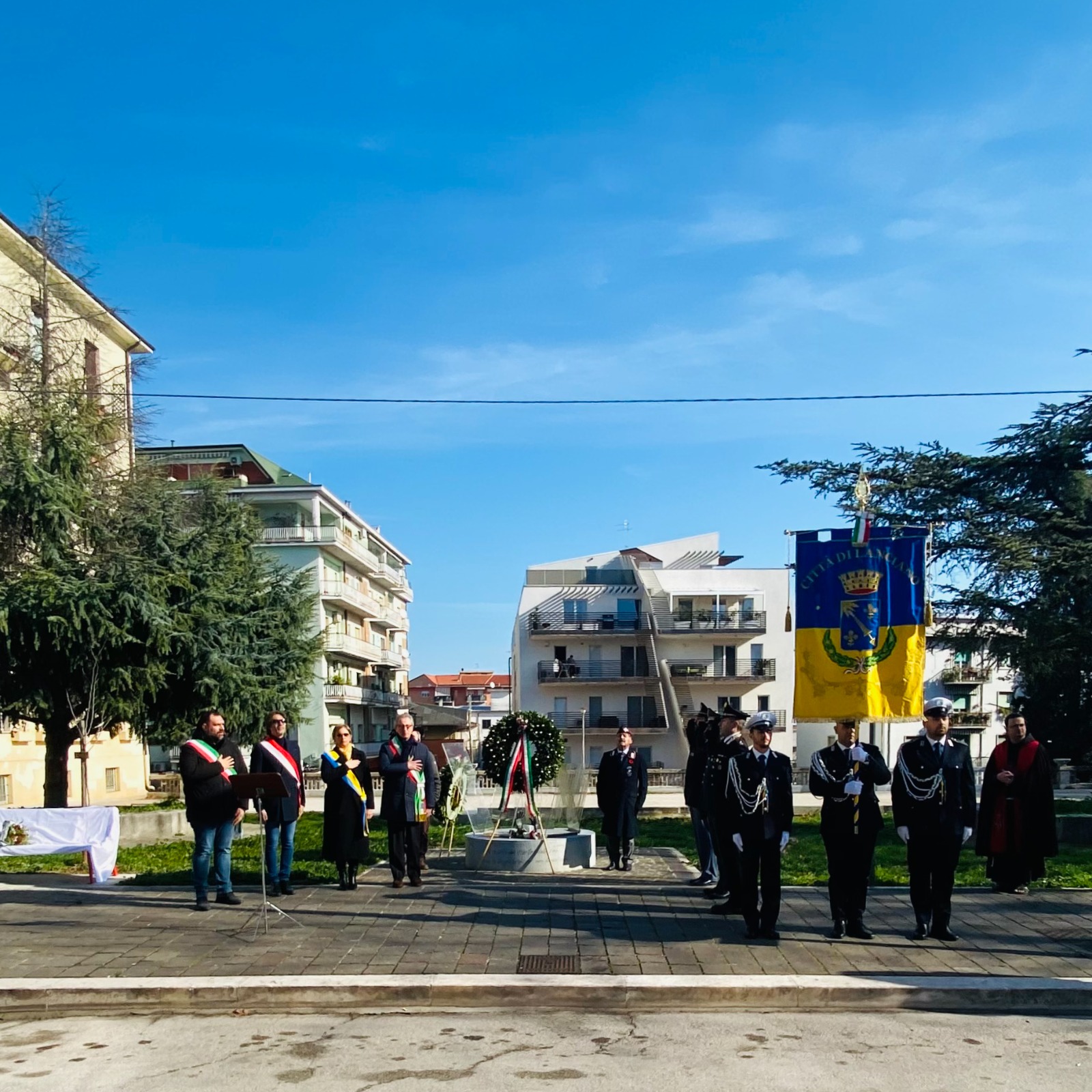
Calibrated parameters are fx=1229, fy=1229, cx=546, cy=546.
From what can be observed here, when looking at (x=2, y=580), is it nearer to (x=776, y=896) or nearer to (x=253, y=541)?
(x=253, y=541)

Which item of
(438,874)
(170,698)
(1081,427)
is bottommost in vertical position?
(438,874)

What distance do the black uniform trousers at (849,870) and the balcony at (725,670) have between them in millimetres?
57540

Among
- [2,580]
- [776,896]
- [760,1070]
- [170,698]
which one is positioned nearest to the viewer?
[760,1070]

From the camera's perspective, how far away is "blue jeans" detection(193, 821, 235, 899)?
11.4 meters

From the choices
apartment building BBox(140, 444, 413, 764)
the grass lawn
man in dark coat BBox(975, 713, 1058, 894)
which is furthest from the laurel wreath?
apartment building BBox(140, 444, 413, 764)

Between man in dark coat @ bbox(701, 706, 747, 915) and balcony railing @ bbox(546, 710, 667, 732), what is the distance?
53741 mm

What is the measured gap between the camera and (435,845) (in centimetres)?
1809

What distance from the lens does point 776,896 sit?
32.1 feet

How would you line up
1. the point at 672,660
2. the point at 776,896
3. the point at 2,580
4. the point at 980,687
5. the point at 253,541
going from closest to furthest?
the point at 776,896 → the point at 2,580 → the point at 253,541 → the point at 672,660 → the point at 980,687

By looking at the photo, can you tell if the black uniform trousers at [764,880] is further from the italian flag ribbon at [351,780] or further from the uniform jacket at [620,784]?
the italian flag ribbon at [351,780]

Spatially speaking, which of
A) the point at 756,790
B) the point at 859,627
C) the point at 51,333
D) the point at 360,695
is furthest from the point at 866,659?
the point at 360,695

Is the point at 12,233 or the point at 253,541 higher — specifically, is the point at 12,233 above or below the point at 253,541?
above

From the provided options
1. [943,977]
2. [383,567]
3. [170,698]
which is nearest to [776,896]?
[943,977]

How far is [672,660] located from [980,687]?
2392 cm
